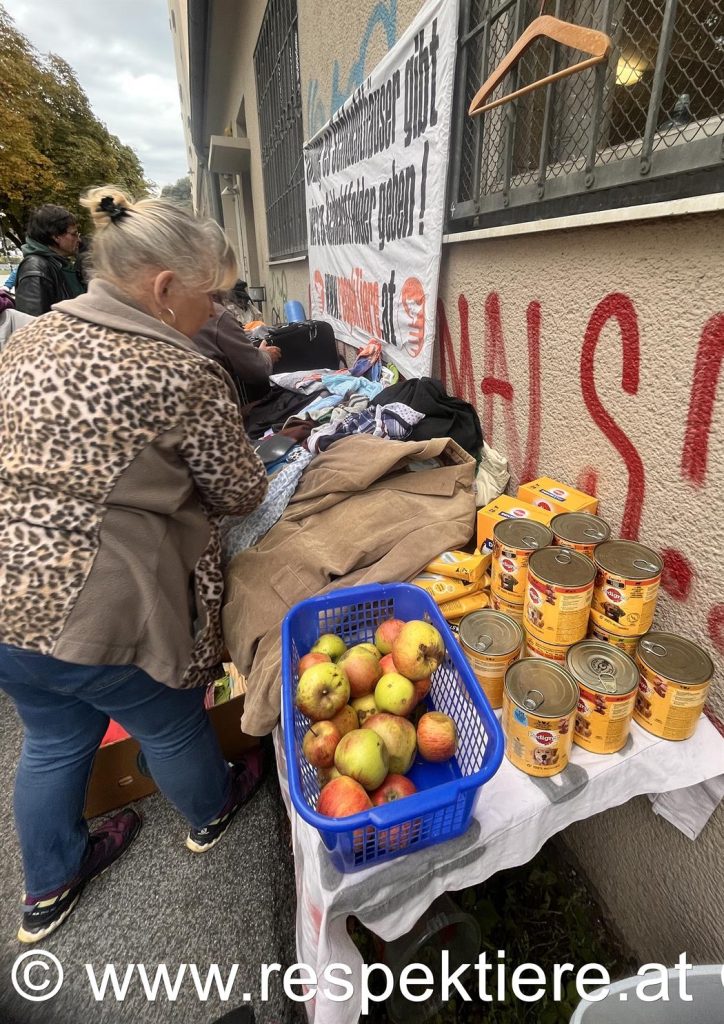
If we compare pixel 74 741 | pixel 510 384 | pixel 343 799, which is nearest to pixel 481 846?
pixel 343 799

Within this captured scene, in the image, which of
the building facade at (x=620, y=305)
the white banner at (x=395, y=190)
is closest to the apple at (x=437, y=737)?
the building facade at (x=620, y=305)

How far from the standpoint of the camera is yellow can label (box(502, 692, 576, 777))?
3.22 feet

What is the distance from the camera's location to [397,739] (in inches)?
41.0

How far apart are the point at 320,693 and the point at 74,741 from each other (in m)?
0.92

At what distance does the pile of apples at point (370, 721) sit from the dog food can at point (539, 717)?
135 millimetres

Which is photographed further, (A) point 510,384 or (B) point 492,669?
(A) point 510,384

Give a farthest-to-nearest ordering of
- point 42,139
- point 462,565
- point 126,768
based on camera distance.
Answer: point 42,139 < point 126,768 < point 462,565

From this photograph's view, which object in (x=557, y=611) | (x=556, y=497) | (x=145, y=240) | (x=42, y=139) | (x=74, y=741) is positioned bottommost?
(x=74, y=741)

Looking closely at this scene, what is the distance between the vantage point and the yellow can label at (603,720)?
102 centimetres

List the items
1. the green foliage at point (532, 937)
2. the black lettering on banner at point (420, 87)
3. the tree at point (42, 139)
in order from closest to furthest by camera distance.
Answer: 1. the green foliage at point (532, 937)
2. the black lettering on banner at point (420, 87)
3. the tree at point (42, 139)

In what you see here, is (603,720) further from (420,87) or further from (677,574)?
(420,87)

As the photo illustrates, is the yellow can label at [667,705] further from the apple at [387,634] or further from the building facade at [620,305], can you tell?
the apple at [387,634]

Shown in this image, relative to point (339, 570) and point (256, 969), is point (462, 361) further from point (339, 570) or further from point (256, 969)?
point (256, 969)

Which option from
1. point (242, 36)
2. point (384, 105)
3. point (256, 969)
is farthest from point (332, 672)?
point (242, 36)
